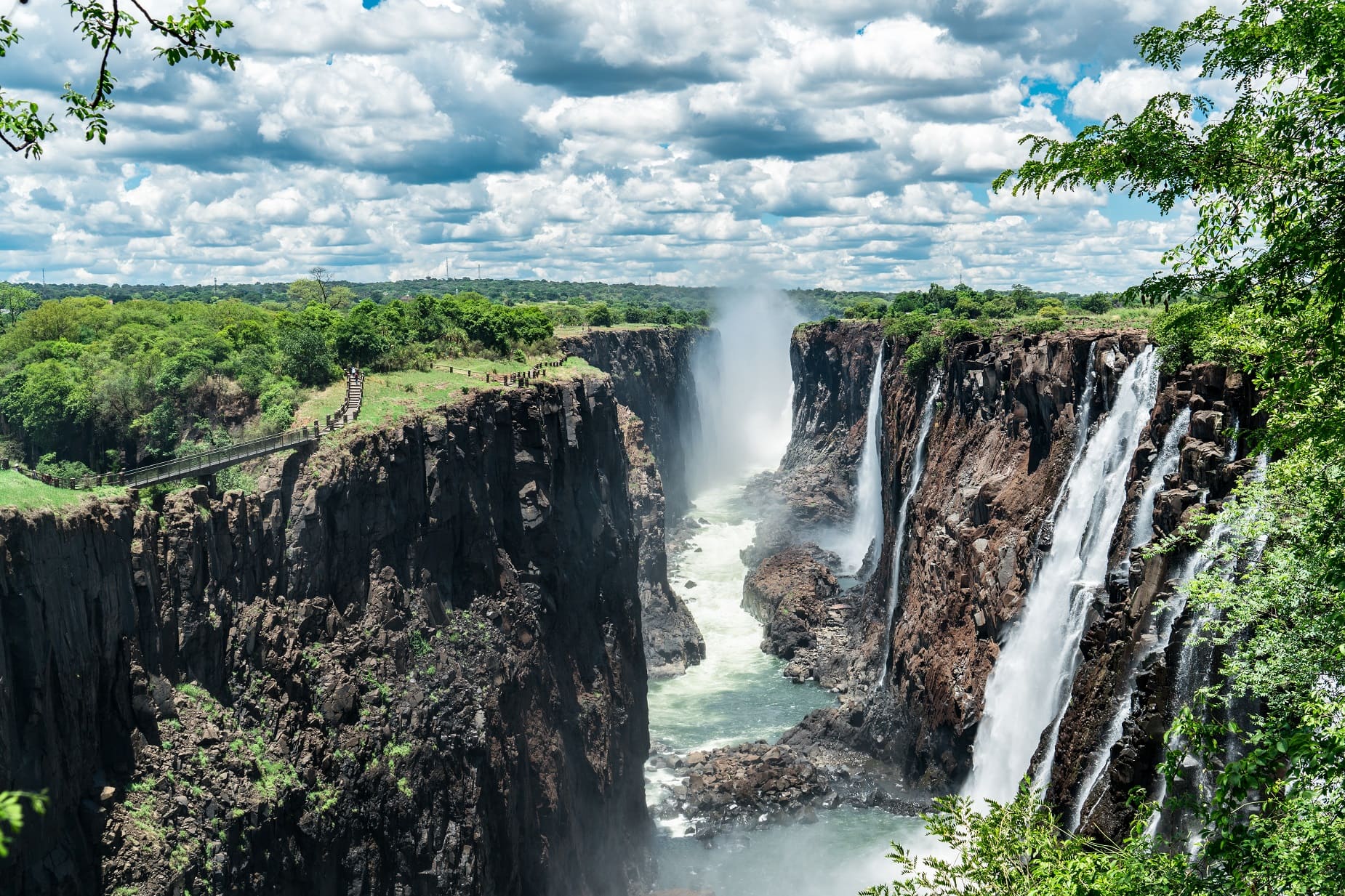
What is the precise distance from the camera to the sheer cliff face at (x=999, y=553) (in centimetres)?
2981

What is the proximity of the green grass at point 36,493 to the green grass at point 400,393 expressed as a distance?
12.0 meters

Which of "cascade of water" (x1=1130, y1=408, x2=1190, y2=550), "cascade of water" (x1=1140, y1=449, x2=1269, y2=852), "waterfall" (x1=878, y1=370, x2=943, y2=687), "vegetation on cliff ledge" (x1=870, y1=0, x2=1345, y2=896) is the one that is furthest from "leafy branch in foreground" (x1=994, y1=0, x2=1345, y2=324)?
"waterfall" (x1=878, y1=370, x2=943, y2=687)

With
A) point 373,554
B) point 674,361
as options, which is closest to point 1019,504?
point 373,554

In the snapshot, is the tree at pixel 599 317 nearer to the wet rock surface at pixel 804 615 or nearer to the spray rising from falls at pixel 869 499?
the spray rising from falls at pixel 869 499

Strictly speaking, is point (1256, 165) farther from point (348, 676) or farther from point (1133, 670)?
point (348, 676)

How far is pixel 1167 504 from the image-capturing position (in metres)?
29.8

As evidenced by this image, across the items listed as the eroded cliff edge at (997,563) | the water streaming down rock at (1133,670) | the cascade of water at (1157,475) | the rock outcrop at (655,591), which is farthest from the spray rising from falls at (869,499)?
the water streaming down rock at (1133,670)

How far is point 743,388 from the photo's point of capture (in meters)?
160

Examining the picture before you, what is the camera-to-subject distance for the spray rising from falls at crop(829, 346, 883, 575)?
8781cm

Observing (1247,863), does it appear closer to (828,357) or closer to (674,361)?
(828,357)

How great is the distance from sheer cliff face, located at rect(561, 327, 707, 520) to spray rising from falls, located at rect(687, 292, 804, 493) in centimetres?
703

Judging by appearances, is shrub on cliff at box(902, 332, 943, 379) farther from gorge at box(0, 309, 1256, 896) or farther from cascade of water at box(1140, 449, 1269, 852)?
cascade of water at box(1140, 449, 1269, 852)

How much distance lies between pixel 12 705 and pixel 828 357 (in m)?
100

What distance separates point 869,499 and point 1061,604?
181 ft
